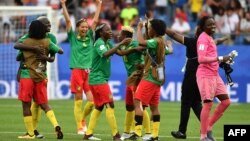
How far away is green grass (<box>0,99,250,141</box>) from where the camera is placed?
20219 millimetres

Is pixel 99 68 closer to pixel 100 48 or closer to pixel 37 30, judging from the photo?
pixel 100 48

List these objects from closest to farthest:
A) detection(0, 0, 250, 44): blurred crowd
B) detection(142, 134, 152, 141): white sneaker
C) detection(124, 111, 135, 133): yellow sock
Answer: detection(142, 134, 152, 141): white sneaker → detection(124, 111, 135, 133): yellow sock → detection(0, 0, 250, 44): blurred crowd

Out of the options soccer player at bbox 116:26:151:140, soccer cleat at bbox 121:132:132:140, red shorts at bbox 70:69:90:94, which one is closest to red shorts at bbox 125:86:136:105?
soccer player at bbox 116:26:151:140

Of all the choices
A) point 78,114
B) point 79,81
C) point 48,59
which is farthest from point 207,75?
point 79,81

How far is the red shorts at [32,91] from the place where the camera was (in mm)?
19188

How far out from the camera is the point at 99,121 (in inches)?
951

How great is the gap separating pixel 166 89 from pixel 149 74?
14.0 meters

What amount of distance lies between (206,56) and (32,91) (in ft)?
11.7

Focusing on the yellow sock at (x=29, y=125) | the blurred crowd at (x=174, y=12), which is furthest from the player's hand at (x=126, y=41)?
the blurred crowd at (x=174, y=12)

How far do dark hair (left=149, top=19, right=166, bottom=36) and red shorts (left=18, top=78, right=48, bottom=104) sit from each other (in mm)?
2576

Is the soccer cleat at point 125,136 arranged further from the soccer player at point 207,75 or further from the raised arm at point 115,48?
the raised arm at point 115,48

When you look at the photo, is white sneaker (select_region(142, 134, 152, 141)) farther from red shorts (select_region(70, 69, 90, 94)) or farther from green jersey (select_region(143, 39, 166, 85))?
red shorts (select_region(70, 69, 90, 94))

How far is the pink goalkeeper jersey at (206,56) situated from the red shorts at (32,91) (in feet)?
10.3

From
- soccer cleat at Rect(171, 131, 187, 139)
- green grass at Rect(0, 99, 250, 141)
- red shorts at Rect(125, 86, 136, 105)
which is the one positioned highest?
red shorts at Rect(125, 86, 136, 105)
